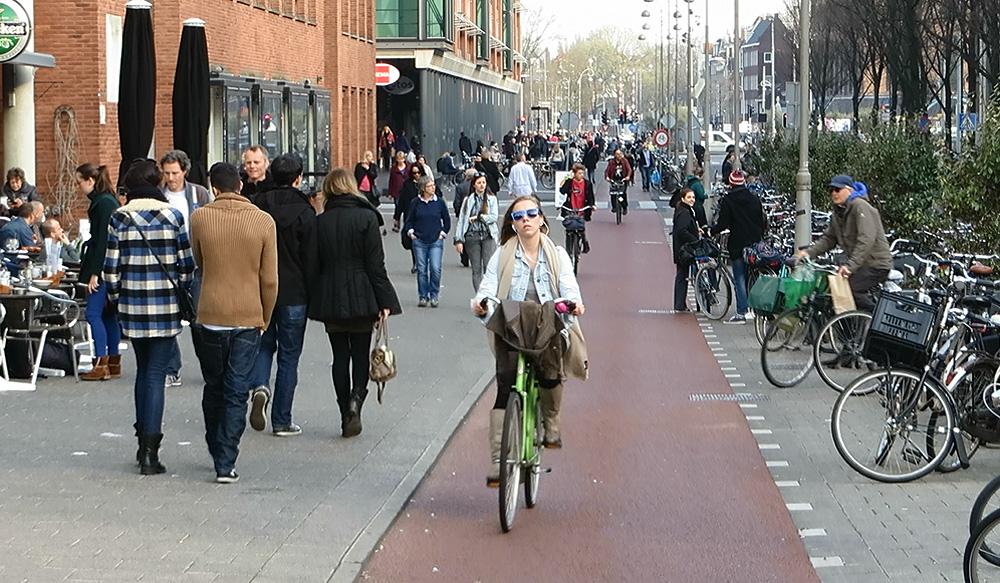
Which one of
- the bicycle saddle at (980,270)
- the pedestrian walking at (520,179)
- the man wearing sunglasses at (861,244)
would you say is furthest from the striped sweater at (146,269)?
the pedestrian walking at (520,179)

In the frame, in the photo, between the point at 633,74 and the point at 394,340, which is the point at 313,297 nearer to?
the point at 394,340

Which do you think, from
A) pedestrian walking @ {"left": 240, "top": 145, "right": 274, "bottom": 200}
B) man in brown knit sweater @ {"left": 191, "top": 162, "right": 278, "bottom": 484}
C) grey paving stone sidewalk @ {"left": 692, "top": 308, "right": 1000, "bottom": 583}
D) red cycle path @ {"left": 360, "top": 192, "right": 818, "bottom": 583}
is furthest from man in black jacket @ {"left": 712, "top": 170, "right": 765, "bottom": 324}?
man in brown knit sweater @ {"left": 191, "top": 162, "right": 278, "bottom": 484}

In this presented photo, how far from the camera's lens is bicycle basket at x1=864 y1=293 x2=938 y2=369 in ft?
37.0

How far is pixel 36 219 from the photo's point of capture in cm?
1773

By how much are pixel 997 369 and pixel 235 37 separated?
2444 cm

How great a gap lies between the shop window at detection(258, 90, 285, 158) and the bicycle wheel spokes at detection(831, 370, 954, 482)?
81.3 feet

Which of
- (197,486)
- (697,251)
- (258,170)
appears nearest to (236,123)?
(697,251)

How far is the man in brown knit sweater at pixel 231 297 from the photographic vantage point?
1022 centimetres

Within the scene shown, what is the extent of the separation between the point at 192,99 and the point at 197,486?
10.2m

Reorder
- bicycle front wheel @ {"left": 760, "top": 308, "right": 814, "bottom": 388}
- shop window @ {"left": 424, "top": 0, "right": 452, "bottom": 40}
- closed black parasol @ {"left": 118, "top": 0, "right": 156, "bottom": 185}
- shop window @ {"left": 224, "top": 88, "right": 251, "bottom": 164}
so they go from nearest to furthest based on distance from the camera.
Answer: bicycle front wheel @ {"left": 760, "top": 308, "right": 814, "bottom": 388}, closed black parasol @ {"left": 118, "top": 0, "right": 156, "bottom": 185}, shop window @ {"left": 224, "top": 88, "right": 251, "bottom": 164}, shop window @ {"left": 424, "top": 0, "right": 452, "bottom": 40}

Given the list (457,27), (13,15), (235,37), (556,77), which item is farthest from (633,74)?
(13,15)

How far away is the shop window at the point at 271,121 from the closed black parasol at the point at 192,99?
48.2 ft

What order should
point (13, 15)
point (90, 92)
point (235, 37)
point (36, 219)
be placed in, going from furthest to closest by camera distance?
point (235, 37) → point (90, 92) → point (13, 15) → point (36, 219)

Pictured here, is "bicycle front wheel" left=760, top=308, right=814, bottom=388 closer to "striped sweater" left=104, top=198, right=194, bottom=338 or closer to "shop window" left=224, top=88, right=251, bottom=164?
"striped sweater" left=104, top=198, right=194, bottom=338
